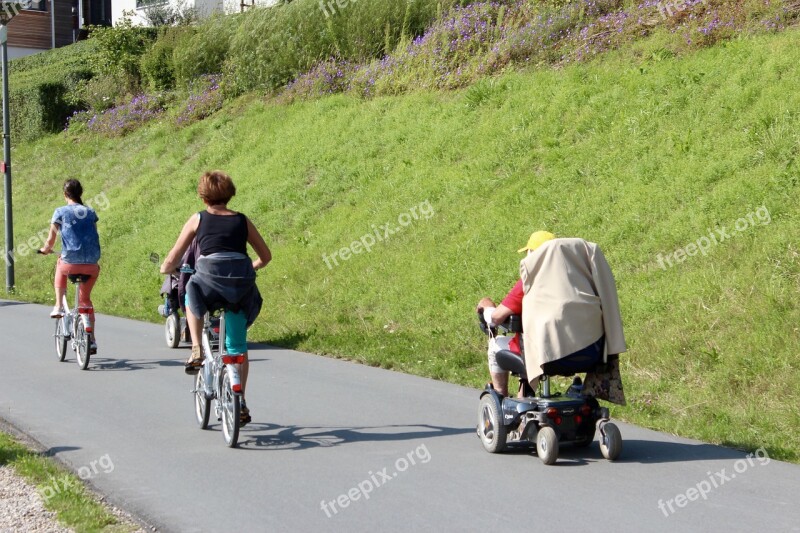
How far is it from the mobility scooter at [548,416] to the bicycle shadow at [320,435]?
86 centimetres

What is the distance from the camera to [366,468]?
7199mm

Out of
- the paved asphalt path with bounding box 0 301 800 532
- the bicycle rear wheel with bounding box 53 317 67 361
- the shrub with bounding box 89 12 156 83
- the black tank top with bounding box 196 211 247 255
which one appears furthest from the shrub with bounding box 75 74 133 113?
the black tank top with bounding box 196 211 247 255

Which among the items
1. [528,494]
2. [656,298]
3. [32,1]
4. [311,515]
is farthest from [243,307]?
[32,1]

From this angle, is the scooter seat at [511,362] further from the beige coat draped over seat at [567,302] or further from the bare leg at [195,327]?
the bare leg at [195,327]

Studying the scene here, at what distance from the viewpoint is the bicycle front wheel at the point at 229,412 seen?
7.61 metres

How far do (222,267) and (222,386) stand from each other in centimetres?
93

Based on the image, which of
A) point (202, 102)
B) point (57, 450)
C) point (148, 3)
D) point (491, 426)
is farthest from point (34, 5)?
point (491, 426)

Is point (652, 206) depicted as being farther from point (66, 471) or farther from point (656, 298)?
point (66, 471)

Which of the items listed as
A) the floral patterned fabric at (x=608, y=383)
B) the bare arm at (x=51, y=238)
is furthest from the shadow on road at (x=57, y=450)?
the bare arm at (x=51, y=238)

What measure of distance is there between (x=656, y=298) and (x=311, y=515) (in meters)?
5.62

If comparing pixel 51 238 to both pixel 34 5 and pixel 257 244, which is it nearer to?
pixel 257 244

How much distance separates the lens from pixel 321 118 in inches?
909

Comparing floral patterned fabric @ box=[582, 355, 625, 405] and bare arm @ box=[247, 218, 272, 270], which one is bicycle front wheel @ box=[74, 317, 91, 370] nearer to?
bare arm @ box=[247, 218, 272, 270]

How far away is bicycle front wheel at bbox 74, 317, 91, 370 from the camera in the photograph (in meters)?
11.8
